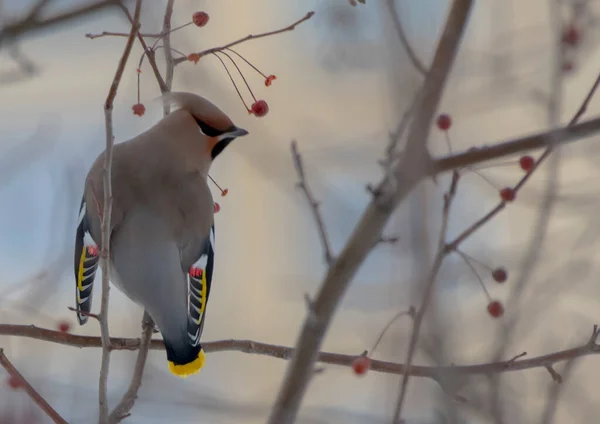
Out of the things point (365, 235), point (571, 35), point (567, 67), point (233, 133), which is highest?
point (233, 133)

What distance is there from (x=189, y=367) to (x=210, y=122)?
75 cm

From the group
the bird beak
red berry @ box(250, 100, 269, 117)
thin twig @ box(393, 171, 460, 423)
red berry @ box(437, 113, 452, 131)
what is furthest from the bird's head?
thin twig @ box(393, 171, 460, 423)

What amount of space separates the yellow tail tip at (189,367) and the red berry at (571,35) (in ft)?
3.85

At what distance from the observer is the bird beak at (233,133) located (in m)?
2.56

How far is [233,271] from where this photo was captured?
16.6 feet

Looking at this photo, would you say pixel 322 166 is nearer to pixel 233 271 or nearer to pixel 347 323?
pixel 347 323

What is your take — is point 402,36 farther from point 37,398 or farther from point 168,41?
point 37,398

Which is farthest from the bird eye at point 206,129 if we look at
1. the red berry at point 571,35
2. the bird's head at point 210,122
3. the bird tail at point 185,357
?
the red berry at point 571,35


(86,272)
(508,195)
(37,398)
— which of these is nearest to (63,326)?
(86,272)

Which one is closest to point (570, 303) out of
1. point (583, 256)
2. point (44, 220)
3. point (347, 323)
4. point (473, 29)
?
point (583, 256)

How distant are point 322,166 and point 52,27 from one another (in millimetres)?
2062

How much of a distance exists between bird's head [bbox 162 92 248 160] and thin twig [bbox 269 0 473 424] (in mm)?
1372

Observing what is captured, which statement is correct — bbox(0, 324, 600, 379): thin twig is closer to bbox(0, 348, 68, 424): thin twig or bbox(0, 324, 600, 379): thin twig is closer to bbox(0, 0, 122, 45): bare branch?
bbox(0, 348, 68, 424): thin twig

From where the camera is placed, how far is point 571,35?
1.74 metres
